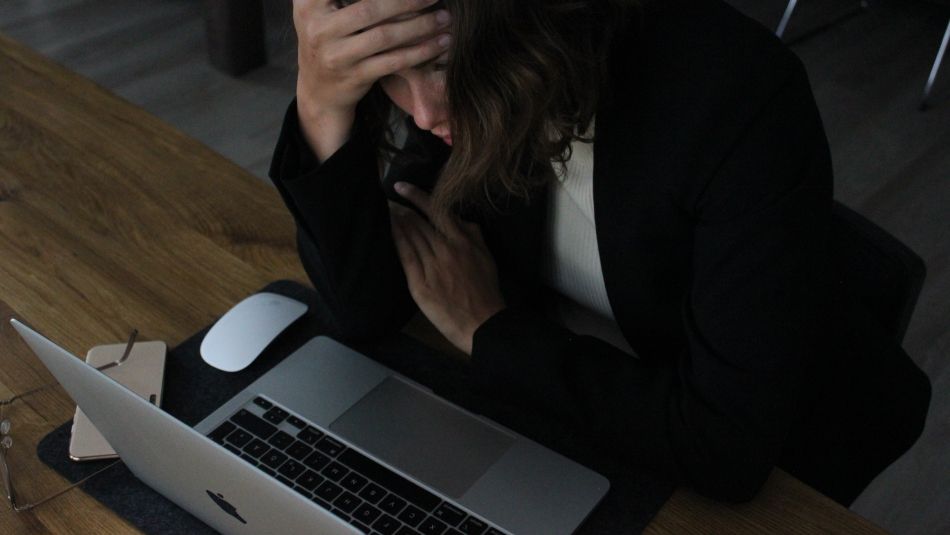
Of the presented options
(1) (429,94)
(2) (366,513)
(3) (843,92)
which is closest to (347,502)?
(2) (366,513)

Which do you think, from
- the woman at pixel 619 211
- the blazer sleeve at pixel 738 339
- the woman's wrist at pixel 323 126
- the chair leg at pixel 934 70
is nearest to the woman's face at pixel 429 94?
the woman at pixel 619 211

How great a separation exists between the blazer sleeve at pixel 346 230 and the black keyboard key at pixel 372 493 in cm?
20

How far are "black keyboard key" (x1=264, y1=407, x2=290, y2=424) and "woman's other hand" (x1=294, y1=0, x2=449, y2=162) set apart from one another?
285 mm

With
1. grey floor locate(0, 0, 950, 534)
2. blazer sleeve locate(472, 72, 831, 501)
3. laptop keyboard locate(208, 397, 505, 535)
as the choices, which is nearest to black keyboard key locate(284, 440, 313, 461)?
laptop keyboard locate(208, 397, 505, 535)

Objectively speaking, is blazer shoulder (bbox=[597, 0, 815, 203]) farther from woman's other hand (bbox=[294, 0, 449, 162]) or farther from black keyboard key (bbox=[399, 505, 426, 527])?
black keyboard key (bbox=[399, 505, 426, 527])

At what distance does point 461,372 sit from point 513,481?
0.17m

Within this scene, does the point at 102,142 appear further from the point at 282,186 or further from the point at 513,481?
the point at 513,481

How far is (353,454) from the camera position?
0.92 meters

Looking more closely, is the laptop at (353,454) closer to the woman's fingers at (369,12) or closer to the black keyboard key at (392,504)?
the black keyboard key at (392,504)

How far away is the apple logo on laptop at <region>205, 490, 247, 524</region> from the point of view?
759mm

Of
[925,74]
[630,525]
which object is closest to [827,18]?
[925,74]

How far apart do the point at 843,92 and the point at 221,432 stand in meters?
2.76

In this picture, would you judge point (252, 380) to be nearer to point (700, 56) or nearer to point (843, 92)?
point (700, 56)

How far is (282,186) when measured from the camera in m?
1.06
